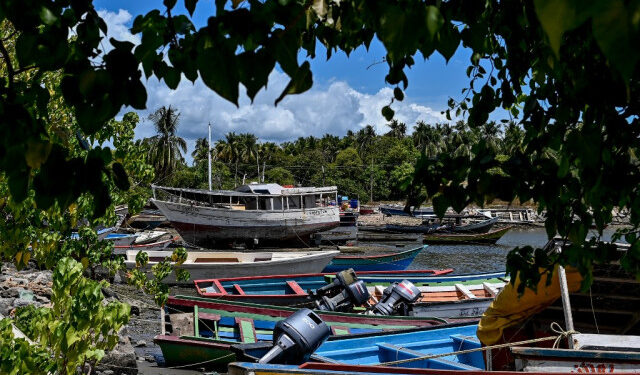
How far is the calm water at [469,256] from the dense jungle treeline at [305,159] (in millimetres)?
17092

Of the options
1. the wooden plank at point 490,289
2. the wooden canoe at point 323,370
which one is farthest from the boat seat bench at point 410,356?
the wooden plank at point 490,289

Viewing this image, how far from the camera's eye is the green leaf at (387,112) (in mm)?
2660

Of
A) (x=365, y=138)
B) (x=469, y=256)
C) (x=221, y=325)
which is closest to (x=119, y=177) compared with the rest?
(x=221, y=325)

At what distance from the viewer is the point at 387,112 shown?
8.79ft

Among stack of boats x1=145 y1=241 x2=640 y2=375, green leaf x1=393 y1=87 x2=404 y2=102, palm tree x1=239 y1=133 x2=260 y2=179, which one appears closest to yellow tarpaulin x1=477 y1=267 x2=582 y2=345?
stack of boats x1=145 y1=241 x2=640 y2=375

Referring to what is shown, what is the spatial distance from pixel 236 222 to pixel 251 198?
1.79 meters

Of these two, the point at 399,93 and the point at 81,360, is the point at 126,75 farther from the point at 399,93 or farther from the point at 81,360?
the point at 81,360

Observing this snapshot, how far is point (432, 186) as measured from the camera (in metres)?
2.12

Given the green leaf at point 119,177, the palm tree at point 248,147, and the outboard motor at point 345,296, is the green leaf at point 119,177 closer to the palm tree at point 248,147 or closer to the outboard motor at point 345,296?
the outboard motor at point 345,296

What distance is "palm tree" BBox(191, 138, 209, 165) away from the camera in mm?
78938

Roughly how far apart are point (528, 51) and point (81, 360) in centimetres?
362

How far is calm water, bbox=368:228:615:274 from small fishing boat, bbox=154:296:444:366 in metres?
15.5

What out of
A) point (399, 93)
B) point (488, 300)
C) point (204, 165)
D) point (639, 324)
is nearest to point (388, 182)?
point (204, 165)

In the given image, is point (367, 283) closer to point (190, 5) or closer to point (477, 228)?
point (190, 5)
